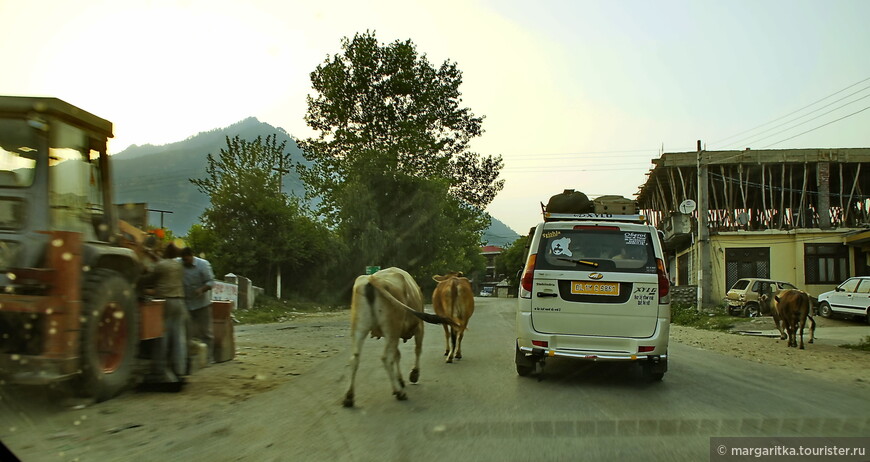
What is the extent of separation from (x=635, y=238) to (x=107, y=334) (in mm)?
6406

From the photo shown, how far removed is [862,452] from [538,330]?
152 inches

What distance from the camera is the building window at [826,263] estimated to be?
103 feet

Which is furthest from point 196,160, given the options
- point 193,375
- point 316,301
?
point 193,375

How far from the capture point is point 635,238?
8.53 metres

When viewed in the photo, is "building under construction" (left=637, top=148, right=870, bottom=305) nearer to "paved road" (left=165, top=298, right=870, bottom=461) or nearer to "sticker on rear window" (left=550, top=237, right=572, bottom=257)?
"paved road" (left=165, top=298, right=870, bottom=461)

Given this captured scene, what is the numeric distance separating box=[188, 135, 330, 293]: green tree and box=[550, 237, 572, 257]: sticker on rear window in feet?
82.7

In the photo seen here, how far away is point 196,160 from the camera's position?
6014 inches

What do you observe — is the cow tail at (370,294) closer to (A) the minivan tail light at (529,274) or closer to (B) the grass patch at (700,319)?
(A) the minivan tail light at (529,274)

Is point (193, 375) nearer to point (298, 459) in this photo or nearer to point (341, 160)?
point (298, 459)

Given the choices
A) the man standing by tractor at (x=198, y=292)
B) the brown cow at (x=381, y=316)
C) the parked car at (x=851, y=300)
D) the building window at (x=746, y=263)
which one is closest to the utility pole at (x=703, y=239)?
the building window at (x=746, y=263)

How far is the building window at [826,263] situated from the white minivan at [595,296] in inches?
1079

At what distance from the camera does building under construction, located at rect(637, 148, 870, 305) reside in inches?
1236

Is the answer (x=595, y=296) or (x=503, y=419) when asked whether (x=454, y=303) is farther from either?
(x=503, y=419)

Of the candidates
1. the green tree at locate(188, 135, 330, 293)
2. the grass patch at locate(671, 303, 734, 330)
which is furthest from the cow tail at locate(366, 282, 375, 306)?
the green tree at locate(188, 135, 330, 293)
